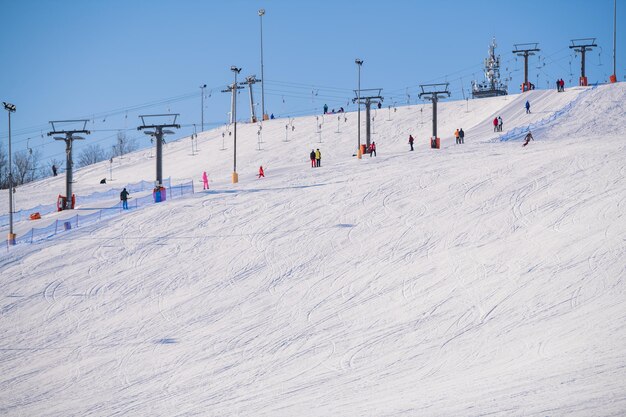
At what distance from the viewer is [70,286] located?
30625 millimetres

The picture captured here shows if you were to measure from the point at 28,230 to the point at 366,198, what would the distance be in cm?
1542

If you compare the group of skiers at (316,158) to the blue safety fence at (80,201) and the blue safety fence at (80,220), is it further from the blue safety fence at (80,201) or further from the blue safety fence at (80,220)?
the blue safety fence at (80,201)

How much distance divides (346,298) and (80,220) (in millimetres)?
17030

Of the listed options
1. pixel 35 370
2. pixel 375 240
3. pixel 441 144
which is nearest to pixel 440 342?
pixel 375 240

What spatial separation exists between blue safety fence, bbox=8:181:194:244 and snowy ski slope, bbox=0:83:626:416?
111 centimetres

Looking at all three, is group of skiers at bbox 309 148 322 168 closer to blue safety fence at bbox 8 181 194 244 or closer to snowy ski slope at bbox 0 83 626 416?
snowy ski slope at bbox 0 83 626 416

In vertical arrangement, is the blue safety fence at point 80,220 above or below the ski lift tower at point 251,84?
below

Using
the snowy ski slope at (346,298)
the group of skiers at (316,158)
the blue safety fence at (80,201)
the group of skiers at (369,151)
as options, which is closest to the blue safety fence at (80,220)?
the group of skiers at (369,151)

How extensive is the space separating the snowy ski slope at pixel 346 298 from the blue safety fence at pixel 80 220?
1.11 metres

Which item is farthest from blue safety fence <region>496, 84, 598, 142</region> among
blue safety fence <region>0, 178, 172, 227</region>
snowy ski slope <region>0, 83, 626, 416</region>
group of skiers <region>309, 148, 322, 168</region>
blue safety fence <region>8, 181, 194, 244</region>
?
blue safety fence <region>0, 178, 172, 227</region>

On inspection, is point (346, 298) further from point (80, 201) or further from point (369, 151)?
point (369, 151)

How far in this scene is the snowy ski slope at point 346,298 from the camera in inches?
807

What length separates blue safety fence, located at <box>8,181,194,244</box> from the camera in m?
37.1

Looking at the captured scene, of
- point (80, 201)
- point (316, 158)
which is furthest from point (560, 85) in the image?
point (80, 201)
